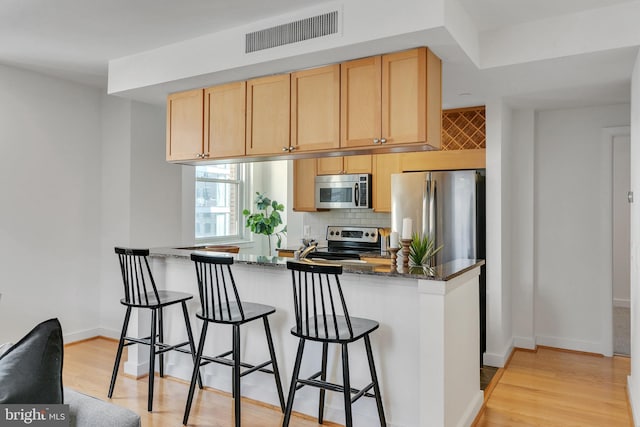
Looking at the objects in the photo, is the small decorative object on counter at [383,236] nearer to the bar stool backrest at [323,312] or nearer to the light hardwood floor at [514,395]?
the light hardwood floor at [514,395]

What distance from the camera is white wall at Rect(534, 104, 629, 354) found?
14.1 ft

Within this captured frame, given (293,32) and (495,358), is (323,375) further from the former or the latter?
(293,32)

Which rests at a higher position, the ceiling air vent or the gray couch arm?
the ceiling air vent

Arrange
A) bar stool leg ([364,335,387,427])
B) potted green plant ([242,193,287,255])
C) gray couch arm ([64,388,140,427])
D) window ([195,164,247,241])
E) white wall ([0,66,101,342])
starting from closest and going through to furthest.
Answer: gray couch arm ([64,388,140,427]) < bar stool leg ([364,335,387,427]) < white wall ([0,66,101,342]) < window ([195,164,247,241]) < potted green plant ([242,193,287,255])

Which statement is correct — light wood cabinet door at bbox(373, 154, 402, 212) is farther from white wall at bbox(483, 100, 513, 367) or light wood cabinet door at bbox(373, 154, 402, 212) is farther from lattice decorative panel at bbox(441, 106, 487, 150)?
white wall at bbox(483, 100, 513, 367)

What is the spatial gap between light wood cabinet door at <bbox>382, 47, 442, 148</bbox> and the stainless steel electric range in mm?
2369

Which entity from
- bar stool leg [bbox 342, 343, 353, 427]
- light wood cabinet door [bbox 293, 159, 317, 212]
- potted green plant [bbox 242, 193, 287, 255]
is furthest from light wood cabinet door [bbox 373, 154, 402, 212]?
bar stool leg [bbox 342, 343, 353, 427]

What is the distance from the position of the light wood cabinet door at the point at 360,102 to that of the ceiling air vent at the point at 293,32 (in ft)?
0.93

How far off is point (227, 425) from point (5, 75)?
3497 mm

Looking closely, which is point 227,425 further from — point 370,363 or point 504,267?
point 504,267

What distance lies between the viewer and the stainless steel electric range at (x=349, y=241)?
16.8 feet

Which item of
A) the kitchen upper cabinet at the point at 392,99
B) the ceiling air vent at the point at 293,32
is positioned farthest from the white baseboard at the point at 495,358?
the ceiling air vent at the point at 293,32

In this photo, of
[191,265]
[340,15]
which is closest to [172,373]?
[191,265]

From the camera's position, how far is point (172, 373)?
3.57 m
